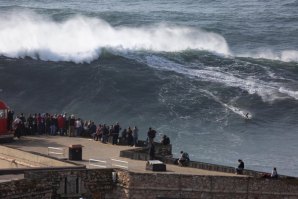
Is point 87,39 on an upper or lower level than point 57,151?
upper

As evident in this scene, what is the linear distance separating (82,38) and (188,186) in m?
45.2

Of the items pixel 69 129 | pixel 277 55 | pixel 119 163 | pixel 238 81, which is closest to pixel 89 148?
pixel 69 129

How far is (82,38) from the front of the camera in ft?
261

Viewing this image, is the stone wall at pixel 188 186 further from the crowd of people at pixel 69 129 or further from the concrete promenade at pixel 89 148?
the crowd of people at pixel 69 129

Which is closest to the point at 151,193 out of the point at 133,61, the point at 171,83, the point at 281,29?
the point at 171,83

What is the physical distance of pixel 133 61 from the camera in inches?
2837

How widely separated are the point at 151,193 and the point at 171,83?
3070 centimetres

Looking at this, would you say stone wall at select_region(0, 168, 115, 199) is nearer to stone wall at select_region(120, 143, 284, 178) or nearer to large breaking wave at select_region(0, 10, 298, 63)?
stone wall at select_region(120, 143, 284, 178)

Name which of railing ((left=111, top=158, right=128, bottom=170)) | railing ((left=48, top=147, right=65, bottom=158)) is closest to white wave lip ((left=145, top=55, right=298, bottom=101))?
railing ((left=48, top=147, right=65, bottom=158))

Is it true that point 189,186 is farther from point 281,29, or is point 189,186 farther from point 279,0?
point 279,0

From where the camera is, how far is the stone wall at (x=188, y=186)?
3544cm

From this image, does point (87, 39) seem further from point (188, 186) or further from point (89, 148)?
point (188, 186)

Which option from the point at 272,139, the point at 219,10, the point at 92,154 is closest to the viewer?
the point at 92,154

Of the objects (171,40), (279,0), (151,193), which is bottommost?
(151,193)
